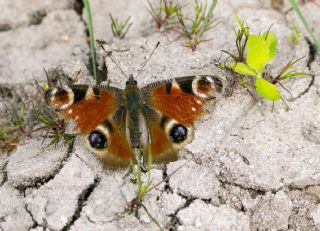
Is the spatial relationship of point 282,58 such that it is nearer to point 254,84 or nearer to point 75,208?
point 254,84

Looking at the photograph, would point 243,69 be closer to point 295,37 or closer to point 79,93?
point 295,37

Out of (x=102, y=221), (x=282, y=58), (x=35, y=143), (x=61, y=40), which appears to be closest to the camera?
(x=102, y=221)

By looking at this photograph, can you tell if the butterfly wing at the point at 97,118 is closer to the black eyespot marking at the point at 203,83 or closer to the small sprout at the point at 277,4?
the black eyespot marking at the point at 203,83

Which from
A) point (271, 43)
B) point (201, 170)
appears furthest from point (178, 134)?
point (271, 43)

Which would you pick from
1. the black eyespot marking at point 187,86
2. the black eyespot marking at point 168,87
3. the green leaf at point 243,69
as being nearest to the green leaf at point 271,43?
the green leaf at point 243,69

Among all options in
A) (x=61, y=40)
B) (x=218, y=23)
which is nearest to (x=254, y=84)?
(x=218, y=23)
